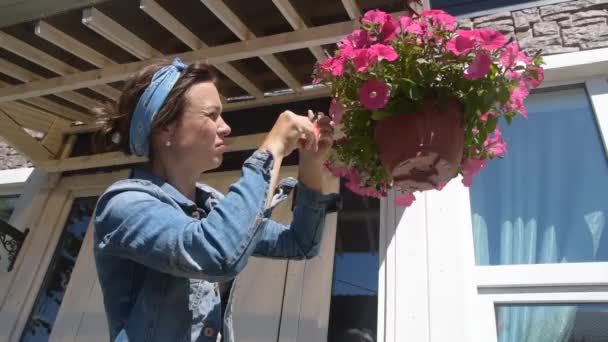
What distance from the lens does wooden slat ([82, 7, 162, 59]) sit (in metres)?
2.08

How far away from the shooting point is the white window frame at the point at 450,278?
1831 mm

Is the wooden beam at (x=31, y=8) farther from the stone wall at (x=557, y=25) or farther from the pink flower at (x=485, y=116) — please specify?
the stone wall at (x=557, y=25)

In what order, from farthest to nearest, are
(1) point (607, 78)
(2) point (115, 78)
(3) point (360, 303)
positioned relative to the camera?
1. (2) point (115, 78)
2. (1) point (607, 78)
3. (3) point (360, 303)

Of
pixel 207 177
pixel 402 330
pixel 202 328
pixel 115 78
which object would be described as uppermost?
pixel 115 78

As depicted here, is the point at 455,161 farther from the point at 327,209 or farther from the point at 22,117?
the point at 22,117

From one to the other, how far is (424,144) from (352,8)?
3.45 ft

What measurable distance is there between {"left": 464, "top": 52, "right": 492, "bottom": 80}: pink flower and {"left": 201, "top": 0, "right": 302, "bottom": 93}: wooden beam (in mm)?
1309

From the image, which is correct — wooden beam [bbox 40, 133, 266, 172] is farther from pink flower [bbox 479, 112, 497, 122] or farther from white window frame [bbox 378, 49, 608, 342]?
pink flower [bbox 479, 112, 497, 122]

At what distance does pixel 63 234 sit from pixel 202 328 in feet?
8.36

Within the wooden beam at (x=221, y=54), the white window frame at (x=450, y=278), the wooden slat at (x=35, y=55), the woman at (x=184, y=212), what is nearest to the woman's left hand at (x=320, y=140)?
the woman at (x=184, y=212)

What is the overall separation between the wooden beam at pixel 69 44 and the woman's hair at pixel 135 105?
140 cm

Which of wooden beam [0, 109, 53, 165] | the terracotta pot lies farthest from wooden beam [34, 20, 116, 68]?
the terracotta pot

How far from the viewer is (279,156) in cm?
95

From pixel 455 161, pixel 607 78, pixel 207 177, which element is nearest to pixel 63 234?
pixel 207 177
